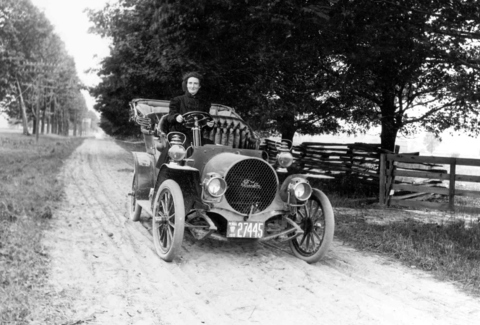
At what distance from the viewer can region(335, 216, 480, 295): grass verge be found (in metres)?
5.14

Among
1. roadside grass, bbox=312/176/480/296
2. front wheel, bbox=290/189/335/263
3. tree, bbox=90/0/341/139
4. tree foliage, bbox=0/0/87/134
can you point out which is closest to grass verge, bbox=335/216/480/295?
roadside grass, bbox=312/176/480/296

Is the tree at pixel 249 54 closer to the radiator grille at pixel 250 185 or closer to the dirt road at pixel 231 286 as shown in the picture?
the radiator grille at pixel 250 185

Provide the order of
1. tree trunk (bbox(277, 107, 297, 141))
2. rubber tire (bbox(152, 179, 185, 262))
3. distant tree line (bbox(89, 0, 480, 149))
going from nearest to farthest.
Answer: rubber tire (bbox(152, 179, 185, 262)), distant tree line (bbox(89, 0, 480, 149)), tree trunk (bbox(277, 107, 297, 141))

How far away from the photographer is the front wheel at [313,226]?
5199mm

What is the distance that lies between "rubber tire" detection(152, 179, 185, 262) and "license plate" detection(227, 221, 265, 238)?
57 centimetres

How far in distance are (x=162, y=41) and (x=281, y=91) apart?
130 inches

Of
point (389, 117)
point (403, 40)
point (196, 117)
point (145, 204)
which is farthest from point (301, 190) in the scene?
point (389, 117)

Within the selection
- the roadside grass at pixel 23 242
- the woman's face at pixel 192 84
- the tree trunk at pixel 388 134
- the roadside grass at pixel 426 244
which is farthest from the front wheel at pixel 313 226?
the tree trunk at pixel 388 134

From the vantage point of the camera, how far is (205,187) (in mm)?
4953

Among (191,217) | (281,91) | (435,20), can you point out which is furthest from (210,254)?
(281,91)

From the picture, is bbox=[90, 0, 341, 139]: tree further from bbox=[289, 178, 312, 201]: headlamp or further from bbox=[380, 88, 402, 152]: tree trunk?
bbox=[289, 178, 312, 201]: headlamp

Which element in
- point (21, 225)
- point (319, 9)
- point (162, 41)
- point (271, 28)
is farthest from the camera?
point (162, 41)

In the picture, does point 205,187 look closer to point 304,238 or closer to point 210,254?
point 210,254

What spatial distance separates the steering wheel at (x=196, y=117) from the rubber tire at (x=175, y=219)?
88cm
